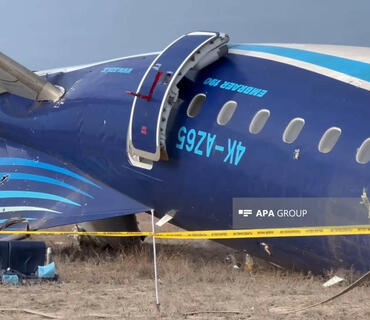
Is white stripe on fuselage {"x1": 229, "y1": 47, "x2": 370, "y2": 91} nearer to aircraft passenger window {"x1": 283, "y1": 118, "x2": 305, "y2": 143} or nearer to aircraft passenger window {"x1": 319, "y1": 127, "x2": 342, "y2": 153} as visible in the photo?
aircraft passenger window {"x1": 319, "y1": 127, "x2": 342, "y2": 153}

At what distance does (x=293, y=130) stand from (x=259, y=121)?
2.46 feet

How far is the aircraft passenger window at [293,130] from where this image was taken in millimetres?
11000

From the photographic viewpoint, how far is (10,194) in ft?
51.1

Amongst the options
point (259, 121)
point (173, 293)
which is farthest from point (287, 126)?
point (173, 293)

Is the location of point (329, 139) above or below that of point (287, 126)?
below

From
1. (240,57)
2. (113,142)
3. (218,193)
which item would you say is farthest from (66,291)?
(240,57)

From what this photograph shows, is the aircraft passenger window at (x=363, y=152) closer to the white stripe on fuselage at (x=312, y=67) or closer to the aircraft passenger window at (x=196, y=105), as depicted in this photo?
the white stripe on fuselage at (x=312, y=67)

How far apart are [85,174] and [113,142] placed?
4.42ft

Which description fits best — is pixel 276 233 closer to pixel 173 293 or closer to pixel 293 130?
pixel 293 130

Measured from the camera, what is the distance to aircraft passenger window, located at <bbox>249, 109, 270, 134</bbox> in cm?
1155

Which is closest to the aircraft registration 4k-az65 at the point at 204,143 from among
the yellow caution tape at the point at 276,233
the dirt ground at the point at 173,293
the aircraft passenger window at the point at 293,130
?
A: the aircraft passenger window at the point at 293,130

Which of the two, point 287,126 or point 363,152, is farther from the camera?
point 287,126

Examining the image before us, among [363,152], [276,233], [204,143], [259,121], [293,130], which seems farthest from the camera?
[204,143]

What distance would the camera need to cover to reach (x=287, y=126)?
36.6 feet
